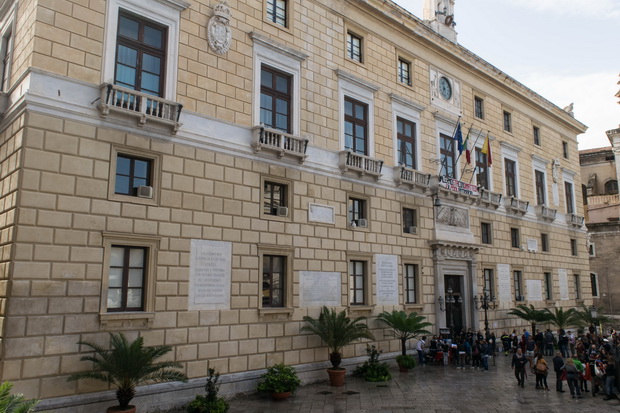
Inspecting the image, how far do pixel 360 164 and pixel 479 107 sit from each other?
41.9 ft

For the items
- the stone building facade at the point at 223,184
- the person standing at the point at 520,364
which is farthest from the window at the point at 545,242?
the person standing at the point at 520,364

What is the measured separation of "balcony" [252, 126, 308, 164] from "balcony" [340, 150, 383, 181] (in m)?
1.90

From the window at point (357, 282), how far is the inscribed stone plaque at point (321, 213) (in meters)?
2.11

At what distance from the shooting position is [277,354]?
17.1m

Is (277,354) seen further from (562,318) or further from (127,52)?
(562,318)

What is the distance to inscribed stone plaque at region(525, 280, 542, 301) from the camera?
30.9 m

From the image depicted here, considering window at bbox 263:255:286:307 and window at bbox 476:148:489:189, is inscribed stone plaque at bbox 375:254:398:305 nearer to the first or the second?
window at bbox 263:255:286:307

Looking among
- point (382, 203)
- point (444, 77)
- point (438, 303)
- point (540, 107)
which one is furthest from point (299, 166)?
point (540, 107)

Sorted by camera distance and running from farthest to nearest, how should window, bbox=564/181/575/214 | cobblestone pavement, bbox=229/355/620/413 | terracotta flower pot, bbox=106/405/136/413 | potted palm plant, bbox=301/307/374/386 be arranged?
1. window, bbox=564/181/575/214
2. potted palm plant, bbox=301/307/374/386
3. cobblestone pavement, bbox=229/355/620/413
4. terracotta flower pot, bbox=106/405/136/413

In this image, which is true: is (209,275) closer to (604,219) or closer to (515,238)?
(515,238)

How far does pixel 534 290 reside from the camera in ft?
103

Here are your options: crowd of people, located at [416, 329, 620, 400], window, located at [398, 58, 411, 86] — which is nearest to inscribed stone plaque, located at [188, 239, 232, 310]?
crowd of people, located at [416, 329, 620, 400]

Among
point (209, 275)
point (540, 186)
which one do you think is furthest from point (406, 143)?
point (540, 186)

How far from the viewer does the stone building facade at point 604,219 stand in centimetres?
4869
